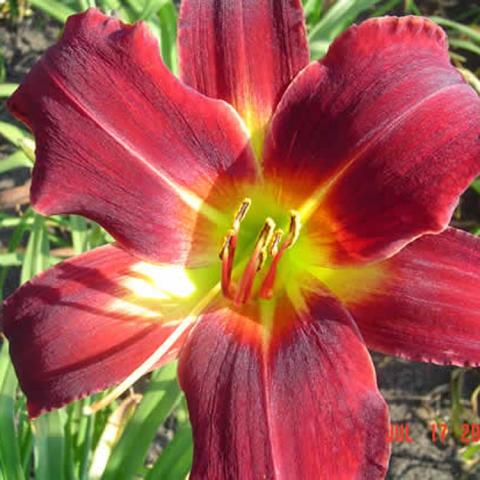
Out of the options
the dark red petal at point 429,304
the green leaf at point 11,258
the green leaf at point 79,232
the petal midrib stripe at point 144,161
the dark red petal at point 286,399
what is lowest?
the green leaf at point 11,258

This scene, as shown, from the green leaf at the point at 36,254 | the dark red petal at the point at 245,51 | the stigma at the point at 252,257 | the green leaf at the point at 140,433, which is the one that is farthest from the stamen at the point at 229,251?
the green leaf at the point at 36,254

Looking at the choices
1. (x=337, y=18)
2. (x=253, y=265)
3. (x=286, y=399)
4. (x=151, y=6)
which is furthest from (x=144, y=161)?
(x=337, y=18)

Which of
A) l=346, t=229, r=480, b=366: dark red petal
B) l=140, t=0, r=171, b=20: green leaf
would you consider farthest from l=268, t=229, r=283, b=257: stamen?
l=140, t=0, r=171, b=20: green leaf

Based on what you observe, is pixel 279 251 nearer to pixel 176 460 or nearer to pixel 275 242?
pixel 275 242

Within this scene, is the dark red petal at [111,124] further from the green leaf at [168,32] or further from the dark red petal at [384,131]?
the green leaf at [168,32]

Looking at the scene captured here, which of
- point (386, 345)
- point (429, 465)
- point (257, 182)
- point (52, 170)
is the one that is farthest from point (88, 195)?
point (429, 465)

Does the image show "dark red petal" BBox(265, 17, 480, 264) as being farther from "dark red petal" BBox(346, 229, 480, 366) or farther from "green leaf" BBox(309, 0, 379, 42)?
"green leaf" BBox(309, 0, 379, 42)
